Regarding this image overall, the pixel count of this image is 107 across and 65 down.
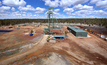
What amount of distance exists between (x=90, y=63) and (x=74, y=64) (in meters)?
4.10

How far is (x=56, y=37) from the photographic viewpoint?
108 feet

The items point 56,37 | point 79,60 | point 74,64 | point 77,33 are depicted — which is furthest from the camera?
point 77,33

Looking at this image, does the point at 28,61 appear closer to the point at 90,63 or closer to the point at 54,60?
the point at 54,60

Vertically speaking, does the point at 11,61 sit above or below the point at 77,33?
below

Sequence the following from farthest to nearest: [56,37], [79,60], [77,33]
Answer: [77,33], [56,37], [79,60]

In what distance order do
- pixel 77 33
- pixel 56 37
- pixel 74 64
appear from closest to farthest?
pixel 74 64 < pixel 56 37 < pixel 77 33

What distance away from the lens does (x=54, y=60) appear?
53.1 ft

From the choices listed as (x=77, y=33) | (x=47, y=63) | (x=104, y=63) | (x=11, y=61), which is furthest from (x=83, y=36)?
(x=11, y=61)

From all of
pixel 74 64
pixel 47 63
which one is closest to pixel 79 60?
pixel 74 64

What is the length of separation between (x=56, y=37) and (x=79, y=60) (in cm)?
1825

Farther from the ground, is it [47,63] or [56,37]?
[56,37]

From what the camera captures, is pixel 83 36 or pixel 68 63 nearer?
pixel 68 63

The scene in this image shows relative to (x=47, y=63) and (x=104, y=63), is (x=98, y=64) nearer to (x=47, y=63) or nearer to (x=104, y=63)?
(x=104, y=63)

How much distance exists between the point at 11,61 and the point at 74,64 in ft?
51.7
